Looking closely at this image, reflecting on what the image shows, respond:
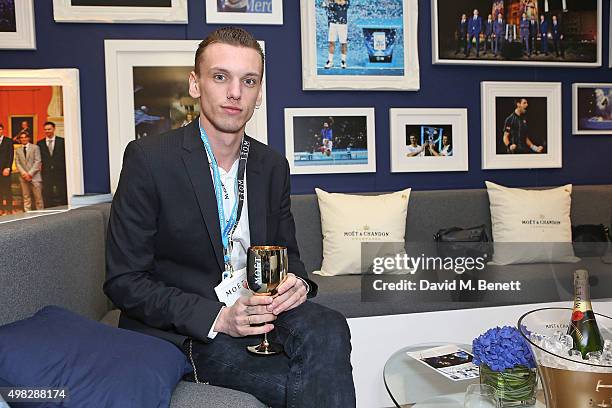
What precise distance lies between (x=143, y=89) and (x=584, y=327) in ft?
10.0

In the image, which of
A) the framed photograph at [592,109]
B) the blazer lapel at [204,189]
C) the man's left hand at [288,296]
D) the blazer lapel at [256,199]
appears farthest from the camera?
the framed photograph at [592,109]

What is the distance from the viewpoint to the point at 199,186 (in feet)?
6.15

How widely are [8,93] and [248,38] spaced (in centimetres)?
228

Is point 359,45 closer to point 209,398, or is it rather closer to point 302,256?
point 302,256

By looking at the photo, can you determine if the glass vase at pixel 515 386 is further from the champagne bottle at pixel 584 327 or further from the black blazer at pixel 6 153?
the black blazer at pixel 6 153

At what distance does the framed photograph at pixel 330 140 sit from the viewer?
3.83m

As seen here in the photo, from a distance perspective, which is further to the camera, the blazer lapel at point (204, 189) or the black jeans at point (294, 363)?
the blazer lapel at point (204, 189)

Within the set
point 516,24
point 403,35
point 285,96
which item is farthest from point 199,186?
point 516,24

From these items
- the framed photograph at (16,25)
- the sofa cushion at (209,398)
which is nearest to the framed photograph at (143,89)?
the framed photograph at (16,25)

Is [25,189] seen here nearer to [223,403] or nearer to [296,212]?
[296,212]

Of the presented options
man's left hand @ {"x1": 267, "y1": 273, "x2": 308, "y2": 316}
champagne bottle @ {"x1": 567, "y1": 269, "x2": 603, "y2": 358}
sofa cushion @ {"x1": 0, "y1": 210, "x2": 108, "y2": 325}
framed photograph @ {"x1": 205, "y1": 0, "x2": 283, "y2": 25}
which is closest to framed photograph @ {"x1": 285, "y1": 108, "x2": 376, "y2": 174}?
framed photograph @ {"x1": 205, "y1": 0, "x2": 283, "y2": 25}

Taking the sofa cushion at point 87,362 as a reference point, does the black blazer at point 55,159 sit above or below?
above

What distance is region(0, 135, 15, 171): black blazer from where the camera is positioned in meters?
3.53

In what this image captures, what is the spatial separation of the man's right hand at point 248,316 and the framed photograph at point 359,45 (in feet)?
7.99
